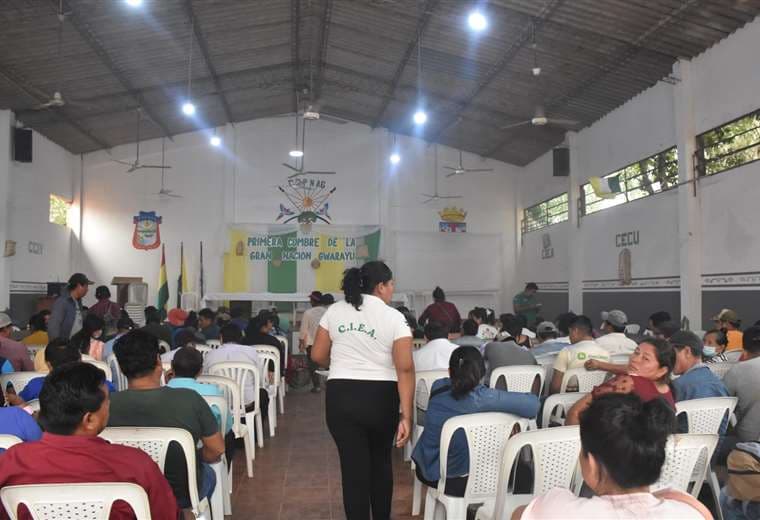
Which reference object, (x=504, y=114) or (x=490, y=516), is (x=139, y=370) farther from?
(x=504, y=114)

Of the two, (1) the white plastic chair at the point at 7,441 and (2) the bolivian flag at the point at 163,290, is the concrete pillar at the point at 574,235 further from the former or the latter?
(1) the white plastic chair at the point at 7,441

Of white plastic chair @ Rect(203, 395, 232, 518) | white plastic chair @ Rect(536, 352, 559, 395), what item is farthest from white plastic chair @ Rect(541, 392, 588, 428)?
white plastic chair @ Rect(203, 395, 232, 518)

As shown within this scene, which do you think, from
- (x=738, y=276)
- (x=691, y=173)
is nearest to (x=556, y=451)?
(x=738, y=276)

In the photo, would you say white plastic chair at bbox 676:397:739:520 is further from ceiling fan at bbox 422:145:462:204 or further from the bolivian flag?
ceiling fan at bbox 422:145:462:204

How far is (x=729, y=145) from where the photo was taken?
7.24 meters

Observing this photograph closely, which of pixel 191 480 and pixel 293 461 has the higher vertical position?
pixel 191 480

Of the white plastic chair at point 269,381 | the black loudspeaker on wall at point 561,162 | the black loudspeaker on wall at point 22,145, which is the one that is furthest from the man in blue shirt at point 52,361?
the black loudspeaker on wall at point 561,162

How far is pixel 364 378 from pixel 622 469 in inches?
54.1

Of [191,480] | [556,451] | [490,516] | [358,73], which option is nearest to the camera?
[556,451]

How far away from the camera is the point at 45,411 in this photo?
5.45 ft

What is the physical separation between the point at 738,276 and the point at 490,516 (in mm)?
5854

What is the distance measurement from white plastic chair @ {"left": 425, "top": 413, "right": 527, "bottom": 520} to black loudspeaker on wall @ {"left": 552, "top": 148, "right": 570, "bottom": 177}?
9552 millimetres

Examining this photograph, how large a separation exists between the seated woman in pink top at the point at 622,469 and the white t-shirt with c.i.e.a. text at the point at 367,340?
4.10ft

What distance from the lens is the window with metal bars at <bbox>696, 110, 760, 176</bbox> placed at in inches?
269
